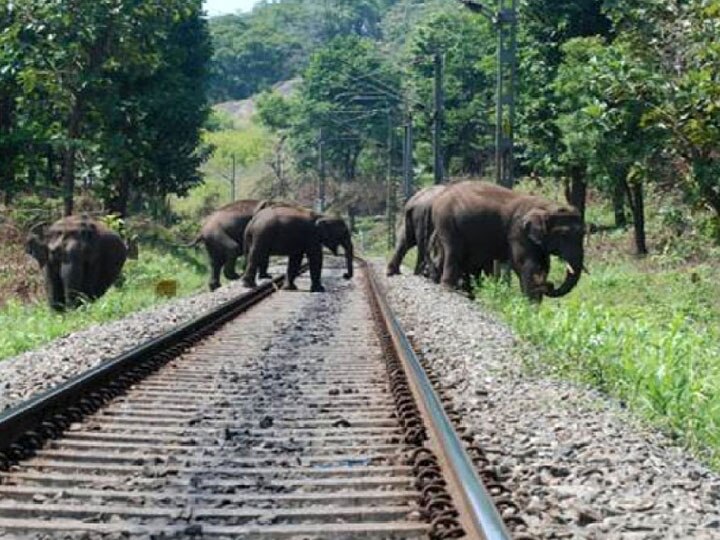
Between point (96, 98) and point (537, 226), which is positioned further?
point (96, 98)

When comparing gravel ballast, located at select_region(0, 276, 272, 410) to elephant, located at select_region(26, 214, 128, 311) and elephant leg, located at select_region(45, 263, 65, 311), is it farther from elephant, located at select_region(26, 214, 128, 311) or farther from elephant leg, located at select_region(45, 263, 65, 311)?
elephant leg, located at select_region(45, 263, 65, 311)

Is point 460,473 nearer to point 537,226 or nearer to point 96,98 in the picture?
point 537,226

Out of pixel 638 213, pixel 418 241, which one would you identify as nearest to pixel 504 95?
pixel 418 241

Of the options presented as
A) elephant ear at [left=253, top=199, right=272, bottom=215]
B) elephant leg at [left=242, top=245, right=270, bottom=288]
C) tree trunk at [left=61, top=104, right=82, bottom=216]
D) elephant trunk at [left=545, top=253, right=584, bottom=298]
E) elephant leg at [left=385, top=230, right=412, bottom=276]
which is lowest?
elephant leg at [left=385, top=230, right=412, bottom=276]

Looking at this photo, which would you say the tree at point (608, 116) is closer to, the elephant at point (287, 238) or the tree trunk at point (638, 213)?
the tree trunk at point (638, 213)

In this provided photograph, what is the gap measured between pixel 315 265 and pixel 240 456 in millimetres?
17059

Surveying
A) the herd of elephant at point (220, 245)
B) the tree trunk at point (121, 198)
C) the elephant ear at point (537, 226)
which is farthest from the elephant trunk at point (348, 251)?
the tree trunk at point (121, 198)

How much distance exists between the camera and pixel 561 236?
1842 cm

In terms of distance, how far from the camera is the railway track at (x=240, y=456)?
16.8 feet

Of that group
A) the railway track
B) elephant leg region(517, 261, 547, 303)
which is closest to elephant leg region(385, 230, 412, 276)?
elephant leg region(517, 261, 547, 303)

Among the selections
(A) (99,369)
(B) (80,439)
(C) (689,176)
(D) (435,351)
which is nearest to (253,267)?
(C) (689,176)

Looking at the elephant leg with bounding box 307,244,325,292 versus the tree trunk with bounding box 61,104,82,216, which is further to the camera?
the tree trunk with bounding box 61,104,82,216

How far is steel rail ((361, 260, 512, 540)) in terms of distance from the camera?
15.2 feet

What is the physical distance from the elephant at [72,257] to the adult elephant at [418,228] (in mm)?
7645
